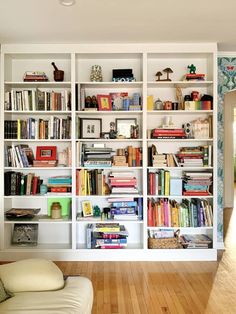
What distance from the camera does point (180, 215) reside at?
3764mm

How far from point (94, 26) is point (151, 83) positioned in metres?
0.95

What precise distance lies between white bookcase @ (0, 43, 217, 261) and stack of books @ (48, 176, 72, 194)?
0.35ft

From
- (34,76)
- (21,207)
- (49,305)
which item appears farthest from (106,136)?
(49,305)

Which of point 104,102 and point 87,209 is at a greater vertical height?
point 104,102

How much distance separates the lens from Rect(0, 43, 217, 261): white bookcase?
3.71 m

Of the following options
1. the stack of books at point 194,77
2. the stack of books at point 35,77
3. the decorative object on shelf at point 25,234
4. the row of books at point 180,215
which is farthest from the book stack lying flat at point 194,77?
the decorative object on shelf at point 25,234

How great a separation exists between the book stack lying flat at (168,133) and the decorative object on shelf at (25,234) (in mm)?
1812

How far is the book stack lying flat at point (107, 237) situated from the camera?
3746 millimetres

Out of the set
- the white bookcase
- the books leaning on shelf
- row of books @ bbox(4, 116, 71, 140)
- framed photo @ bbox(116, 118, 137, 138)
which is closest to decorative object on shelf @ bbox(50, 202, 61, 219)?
the white bookcase

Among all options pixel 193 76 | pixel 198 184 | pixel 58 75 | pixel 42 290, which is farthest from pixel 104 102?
pixel 42 290

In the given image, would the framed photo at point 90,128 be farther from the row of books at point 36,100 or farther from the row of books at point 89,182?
the row of books at point 89,182

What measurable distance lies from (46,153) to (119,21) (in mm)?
1748

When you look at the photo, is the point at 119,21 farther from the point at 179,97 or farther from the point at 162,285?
the point at 162,285

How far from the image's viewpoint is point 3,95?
12.1ft
